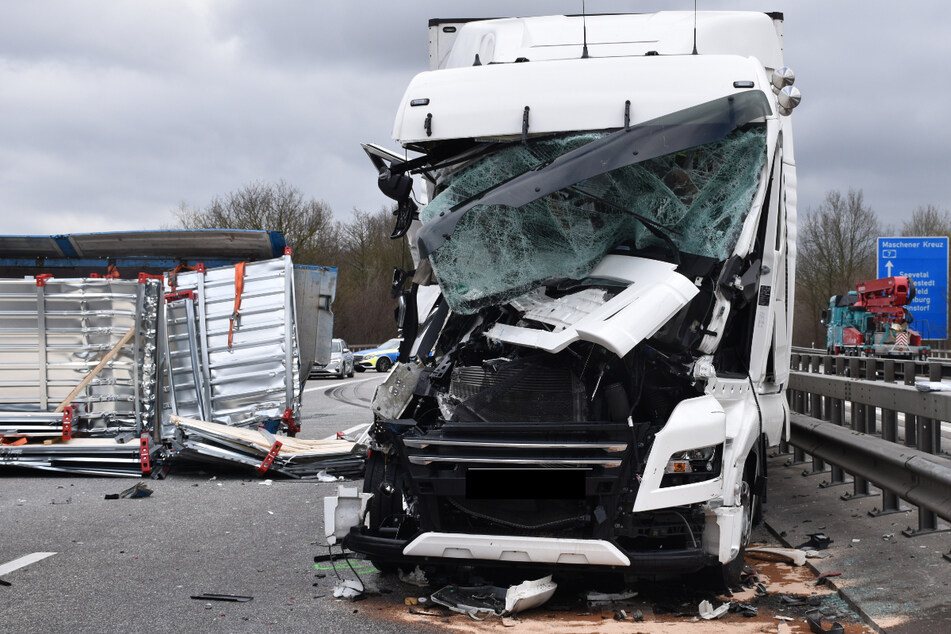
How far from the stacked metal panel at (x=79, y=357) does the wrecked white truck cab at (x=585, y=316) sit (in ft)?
17.4

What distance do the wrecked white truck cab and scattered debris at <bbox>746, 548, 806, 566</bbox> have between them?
0.36 metres

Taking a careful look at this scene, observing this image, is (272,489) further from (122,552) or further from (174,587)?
(174,587)

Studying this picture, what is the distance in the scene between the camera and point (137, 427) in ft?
35.1

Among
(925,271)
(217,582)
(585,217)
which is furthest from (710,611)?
(925,271)

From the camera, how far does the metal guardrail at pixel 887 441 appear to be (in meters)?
5.43

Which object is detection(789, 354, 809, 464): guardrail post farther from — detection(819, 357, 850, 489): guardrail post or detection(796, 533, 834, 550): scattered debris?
detection(796, 533, 834, 550): scattered debris

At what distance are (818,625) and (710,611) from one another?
21.2 inches

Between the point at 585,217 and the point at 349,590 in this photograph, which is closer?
the point at 349,590

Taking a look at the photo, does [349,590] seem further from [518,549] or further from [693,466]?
[693,466]

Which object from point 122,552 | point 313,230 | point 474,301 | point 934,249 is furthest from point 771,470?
point 313,230

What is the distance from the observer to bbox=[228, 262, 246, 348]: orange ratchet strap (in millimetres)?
11148

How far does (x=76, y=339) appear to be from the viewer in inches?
420

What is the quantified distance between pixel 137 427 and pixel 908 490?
796cm

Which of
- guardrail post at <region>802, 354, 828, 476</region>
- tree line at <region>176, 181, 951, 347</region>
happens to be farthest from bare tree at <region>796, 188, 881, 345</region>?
guardrail post at <region>802, 354, 828, 476</region>
